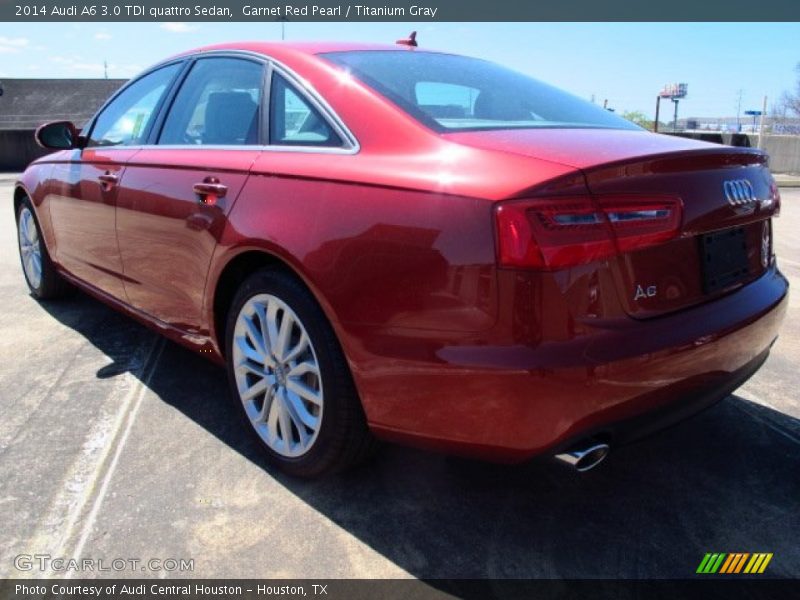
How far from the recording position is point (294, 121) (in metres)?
2.52

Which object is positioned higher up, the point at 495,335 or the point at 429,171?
the point at 429,171

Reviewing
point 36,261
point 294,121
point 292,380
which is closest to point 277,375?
point 292,380

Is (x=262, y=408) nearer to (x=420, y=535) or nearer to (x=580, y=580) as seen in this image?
(x=420, y=535)

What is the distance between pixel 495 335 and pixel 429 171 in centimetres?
51

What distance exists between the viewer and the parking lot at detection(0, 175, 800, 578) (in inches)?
83.0

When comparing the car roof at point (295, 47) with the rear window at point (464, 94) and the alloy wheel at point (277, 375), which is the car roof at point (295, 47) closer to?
the rear window at point (464, 94)

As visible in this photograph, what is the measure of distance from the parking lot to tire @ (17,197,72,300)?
5.41ft

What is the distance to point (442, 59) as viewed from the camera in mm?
2975

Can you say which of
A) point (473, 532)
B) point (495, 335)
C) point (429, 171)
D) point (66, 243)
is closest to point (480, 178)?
point (429, 171)

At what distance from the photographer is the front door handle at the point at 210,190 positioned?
8.53 ft

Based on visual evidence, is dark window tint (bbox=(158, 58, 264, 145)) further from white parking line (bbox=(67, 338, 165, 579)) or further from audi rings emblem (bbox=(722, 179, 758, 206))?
audi rings emblem (bbox=(722, 179, 758, 206))

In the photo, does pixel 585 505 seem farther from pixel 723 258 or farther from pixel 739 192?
pixel 739 192

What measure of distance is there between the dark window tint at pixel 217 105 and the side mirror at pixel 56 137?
46.8 inches

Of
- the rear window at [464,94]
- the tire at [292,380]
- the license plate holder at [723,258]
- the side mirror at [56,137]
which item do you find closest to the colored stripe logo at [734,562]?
the license plate holder at [723,258]
